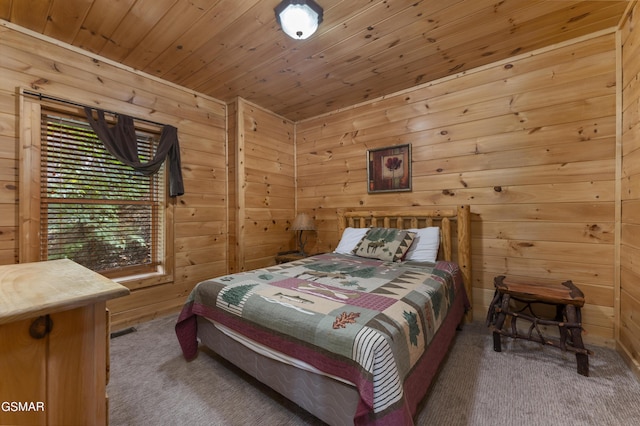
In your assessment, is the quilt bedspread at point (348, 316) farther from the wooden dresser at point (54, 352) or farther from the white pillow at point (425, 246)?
the wooden dresser at point (54, 352)

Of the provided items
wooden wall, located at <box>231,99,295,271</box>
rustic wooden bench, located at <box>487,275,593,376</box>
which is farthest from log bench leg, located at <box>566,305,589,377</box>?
wooden wall, located at <box>231,99,295,271</box>

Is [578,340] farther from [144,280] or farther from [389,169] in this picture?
[144,280]

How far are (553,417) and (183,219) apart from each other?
3224 mm

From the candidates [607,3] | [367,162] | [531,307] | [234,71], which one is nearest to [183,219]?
[234,71]

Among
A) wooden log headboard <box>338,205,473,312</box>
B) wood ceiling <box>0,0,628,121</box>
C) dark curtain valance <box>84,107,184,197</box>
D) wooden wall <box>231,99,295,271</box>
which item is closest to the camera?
wood ceiling <box>0,0,628,121</box>

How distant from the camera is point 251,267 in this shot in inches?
127

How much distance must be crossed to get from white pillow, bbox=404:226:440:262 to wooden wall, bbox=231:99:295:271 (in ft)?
6.00

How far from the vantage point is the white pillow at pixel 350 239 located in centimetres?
282

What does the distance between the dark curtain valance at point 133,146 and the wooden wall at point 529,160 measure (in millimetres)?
2324

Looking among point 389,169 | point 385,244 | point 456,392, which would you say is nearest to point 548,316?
point 456,392

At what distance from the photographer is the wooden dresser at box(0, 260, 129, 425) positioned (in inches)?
24.7

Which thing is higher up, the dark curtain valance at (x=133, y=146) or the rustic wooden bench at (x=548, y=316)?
the dark curtain valance at (x=133, y=146)

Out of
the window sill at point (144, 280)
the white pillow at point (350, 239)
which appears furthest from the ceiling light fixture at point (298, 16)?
the window sill at point (144, 280)

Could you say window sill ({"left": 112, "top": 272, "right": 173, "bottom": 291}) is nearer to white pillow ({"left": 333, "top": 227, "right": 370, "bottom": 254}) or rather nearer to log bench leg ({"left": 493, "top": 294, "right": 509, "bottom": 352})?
white pillow ({"left": 333, "top": 227, "right": 370, "bottom": 254})
